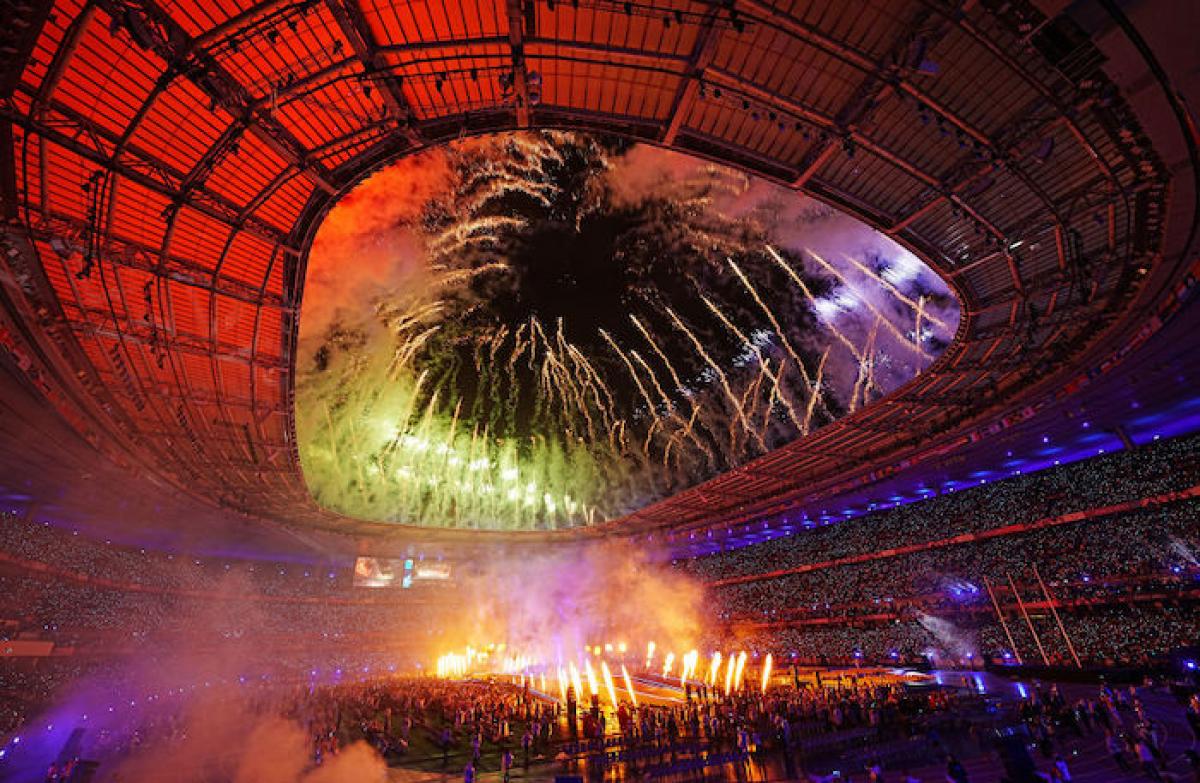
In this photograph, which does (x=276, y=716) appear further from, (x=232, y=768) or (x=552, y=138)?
(x=552, y=138)

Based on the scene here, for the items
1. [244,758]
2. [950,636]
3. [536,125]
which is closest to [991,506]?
[950,636]

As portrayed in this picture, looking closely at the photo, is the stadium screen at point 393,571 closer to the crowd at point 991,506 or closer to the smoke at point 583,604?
the smoke at point 583,604

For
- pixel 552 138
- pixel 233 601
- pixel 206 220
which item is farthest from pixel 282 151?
pixel 233 601

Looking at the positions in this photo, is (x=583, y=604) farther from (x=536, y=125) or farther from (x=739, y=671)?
(x=536, y=125)

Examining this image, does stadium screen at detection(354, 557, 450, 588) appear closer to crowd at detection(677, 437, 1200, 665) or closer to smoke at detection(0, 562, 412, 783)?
smoke at detection(0, 562, 412, 783)

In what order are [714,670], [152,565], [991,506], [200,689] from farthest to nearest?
[152,565] → [200,689] → [714,670] → [991,506]
